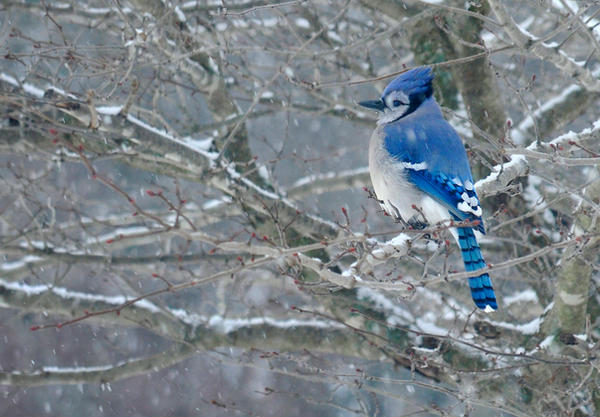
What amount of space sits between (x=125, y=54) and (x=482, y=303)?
10.5 ft

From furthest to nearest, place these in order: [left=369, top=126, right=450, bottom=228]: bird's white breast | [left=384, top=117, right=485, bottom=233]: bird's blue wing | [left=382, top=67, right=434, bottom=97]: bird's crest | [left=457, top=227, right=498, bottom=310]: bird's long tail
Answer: [left=382, top=67, right=434, bottom=97]: bird's crest, [left=369, top=126, right=450, bottom=228]: bird's white breast, [left=384, top=117, right=485, bottom=233]: bird's blue wing, [left=457, top=227, right=498, bottom=310]: bird's long tail

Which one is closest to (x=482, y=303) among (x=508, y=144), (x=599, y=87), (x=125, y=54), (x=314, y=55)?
(x=508, y=144)

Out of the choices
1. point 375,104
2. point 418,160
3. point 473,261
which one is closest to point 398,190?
point 418,160

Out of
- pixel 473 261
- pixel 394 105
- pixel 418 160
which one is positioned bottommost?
pixel 473 261

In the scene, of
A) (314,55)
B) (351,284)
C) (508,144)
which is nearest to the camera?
(351,284)

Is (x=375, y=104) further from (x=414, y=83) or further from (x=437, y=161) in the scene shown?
(x=437, y=161)

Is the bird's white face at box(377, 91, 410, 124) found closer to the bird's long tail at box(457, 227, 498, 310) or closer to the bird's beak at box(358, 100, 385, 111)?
the bird's beak at box(358, 100, 385, 111)

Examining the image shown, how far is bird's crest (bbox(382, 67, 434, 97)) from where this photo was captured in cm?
441

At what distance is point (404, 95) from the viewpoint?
176 inches

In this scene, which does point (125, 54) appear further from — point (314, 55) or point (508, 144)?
point (508, 144)

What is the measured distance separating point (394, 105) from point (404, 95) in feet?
0.30

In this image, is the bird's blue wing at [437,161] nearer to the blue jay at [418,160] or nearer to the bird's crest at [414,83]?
the blue jay at [418,160]

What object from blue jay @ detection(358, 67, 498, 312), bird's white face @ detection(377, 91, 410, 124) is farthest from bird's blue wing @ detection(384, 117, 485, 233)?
bird's white face @ detection(377, 91, 410, 124)

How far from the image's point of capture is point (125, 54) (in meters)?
5.54
